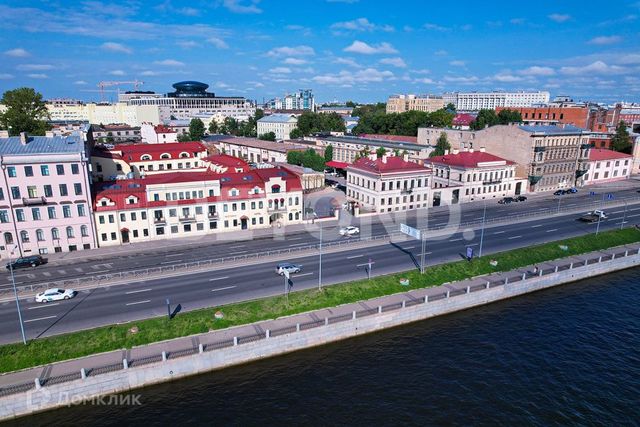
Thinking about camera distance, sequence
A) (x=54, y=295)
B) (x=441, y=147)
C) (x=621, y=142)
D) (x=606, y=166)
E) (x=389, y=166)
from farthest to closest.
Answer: (x=621, y=142) → (x=606, y=166) → (x=441, y=147) → (x=389, y=166) → (x=54, y=295)

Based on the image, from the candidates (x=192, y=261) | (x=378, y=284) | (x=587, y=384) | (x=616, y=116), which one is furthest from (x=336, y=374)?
Result: (x=616, y=116)

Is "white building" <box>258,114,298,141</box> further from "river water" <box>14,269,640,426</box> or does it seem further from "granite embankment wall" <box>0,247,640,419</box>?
"river water" <box>14,269,640,426</box>

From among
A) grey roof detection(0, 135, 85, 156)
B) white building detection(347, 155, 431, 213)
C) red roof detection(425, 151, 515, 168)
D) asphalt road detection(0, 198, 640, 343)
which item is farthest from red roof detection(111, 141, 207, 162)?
red roof detection(425, 151, 515, 168)

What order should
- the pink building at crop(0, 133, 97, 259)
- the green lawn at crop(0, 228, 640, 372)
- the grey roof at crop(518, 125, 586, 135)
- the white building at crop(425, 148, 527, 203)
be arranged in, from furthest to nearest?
the grey roof at crop(518, 125, 586, 135) → the white building at crop(425, 148, 527, 203) → the pink building at crop(0, 133, 97, 259) → the green lawn at crop(0, 228, 640, 372)

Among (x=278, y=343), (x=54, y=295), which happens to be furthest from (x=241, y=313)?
(x=54, y=295)

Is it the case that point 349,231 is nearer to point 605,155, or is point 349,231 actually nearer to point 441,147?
point 441,147

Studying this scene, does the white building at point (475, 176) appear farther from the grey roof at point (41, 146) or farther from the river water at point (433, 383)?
the grey roof at point (41, 146)
